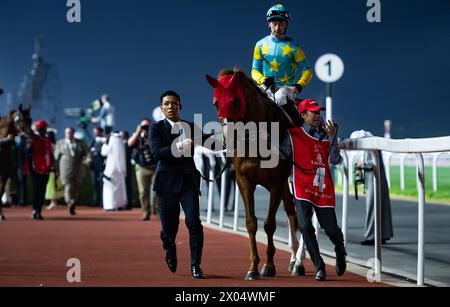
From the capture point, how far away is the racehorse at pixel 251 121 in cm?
837

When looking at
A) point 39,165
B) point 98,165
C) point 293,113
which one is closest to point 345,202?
point 293,113

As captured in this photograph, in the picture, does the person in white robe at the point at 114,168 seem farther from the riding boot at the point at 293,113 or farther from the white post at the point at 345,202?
the riding boot at the point at 293,113

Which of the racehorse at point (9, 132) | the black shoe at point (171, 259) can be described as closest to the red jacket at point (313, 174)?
the black shoe at point (171, 259)

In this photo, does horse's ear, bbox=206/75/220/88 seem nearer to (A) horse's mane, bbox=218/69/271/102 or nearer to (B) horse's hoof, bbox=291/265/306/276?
(A) horse's mane, bbox=218/69/271/102

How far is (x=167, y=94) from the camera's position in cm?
896

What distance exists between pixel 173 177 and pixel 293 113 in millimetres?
1263

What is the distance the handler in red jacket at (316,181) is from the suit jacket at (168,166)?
103 cm

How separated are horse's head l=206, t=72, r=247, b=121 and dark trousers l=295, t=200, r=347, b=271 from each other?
95cm

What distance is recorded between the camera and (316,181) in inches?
334

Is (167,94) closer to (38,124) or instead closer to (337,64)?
Answer: (337,64)

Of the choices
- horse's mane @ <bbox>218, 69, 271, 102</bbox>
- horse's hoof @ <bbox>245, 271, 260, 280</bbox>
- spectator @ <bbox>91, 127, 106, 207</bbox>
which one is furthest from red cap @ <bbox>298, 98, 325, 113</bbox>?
spectator @ <bbox>91, 127, 106, 207</bbox>

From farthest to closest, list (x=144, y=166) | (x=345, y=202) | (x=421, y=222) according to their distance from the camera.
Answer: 1. (x=144, y=166)
2. (x=345, y=202)
3. (x=421, y=222)

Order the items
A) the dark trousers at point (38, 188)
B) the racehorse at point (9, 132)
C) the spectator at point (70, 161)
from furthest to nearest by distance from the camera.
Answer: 1. the spectator at point (70, 161)
2. the dark trousers at point (38, 188)
3. the racehorse at point (9, 132)

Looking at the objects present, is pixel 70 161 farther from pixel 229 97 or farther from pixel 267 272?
pixel 229 97
